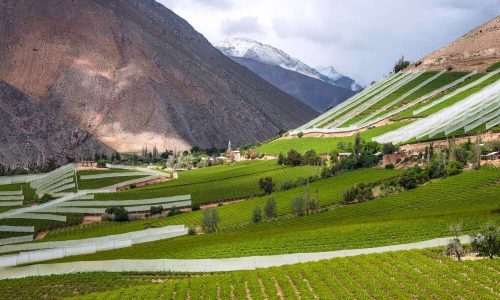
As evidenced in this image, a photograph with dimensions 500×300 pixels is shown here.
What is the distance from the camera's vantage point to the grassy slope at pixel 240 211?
7838 cm

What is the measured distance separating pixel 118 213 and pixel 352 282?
194ft

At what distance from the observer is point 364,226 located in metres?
56.2

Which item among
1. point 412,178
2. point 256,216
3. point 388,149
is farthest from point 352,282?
point 388,149

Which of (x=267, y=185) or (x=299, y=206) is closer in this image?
(x=299, y=206)

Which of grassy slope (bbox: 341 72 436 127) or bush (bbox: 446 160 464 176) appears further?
grassy slope (bbox: 341 72 436 127)

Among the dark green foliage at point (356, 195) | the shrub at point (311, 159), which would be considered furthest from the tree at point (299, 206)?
the shrub at point (311, 159)

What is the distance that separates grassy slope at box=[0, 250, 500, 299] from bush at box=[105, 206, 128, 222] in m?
44.3

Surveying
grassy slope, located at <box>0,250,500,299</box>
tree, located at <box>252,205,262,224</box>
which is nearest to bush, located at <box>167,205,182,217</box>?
tree, located at <box>252,205,262,224</box>

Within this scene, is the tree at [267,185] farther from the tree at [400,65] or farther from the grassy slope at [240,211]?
the tree at [400,65]

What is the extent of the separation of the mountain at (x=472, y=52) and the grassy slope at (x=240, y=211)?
78.8 m

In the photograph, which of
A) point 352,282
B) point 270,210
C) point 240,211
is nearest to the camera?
point 352,282

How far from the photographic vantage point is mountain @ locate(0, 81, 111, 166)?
571 feet

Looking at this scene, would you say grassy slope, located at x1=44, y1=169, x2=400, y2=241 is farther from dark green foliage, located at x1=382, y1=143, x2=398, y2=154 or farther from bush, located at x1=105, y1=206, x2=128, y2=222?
dark green foliage, located at x1=382, y1=143, x2=398, y2=154

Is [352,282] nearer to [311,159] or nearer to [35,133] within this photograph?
[311,159]
